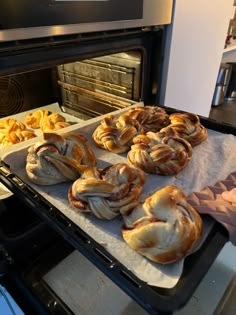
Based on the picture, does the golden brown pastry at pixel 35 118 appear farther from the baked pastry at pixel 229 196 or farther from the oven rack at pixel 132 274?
the baked pastry at pixel 229 196

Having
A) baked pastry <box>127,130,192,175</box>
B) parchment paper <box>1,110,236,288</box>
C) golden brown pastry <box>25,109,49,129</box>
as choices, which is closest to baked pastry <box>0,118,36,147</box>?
golden brown pastry <box>25,109,49,129</box>

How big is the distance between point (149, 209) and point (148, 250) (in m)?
0.08

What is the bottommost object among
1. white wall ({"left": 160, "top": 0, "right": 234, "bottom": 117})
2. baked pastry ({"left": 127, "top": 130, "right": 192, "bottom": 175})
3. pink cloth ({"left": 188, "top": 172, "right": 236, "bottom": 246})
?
pink cloth ({"left": 188, "top": 172, "right": 236, "bottom": 246})

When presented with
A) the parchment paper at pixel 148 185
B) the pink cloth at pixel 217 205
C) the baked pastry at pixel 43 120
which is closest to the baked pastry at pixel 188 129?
the parchment paper at pixel 148 185

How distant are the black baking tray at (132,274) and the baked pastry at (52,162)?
0.19 feet

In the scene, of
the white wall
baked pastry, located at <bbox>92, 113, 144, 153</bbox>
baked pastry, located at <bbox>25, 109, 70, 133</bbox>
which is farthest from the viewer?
baked pastry, located at <bbox>25, 109, 70, 133</bbox>

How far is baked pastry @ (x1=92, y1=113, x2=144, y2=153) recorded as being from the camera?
0.86 meters

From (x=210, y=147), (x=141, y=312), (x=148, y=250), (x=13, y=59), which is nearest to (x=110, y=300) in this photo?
(x=141, y=312)

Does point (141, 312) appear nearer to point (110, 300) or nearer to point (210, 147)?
point (110, 300)

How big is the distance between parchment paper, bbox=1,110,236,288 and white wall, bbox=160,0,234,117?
324 millimetres

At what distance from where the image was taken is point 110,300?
2.35ft

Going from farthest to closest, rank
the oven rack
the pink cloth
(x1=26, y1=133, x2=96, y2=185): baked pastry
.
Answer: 1. (x1=26, y1=133, x2=96, y2=185): baked pastry
2. the pink cloth
3. the oven rack

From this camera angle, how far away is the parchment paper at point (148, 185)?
0.49 metres

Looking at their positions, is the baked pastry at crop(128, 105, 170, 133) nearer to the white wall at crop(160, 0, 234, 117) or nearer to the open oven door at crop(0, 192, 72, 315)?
the white wall at crop(160, 0, 234, 117)
